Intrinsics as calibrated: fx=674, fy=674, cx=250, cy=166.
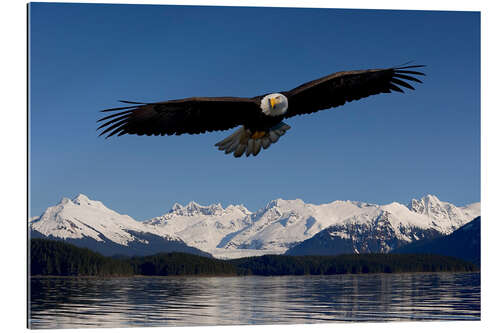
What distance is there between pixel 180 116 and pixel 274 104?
1.04 metres

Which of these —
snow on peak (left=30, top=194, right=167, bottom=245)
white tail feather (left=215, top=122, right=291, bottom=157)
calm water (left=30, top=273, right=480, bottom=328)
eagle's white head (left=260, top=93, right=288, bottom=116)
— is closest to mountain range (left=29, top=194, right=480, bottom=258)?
snow on peak (left=30, top=194, right=167, bottom=245)

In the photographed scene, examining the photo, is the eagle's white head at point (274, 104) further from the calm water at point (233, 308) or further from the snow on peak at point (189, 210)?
the snow on peak at point (189, 210)

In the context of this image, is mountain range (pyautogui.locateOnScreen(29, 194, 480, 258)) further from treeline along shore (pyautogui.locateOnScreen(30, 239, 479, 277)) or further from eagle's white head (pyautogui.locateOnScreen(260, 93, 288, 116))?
eagle's white head (pyautogui.locateOnScreen(260, 93, 288, 116))

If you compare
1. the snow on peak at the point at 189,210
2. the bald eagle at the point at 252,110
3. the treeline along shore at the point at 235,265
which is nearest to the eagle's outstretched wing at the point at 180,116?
the bald eagle at the point at 252,110

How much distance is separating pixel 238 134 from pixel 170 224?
244 inches

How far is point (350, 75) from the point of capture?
7.17 m

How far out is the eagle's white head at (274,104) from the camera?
6.98 metres

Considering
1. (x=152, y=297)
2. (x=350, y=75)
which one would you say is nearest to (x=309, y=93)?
(x=350, y=75)

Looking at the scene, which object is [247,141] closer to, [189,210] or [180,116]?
[180,116]

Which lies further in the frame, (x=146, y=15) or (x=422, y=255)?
(x=422, y=255)

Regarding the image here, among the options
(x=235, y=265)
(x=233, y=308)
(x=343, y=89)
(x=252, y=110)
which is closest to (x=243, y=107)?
(x=252, y=110)

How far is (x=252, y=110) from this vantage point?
7199mm

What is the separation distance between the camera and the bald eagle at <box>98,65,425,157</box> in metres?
7.04

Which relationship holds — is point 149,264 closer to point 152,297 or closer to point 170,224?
point 170,224
